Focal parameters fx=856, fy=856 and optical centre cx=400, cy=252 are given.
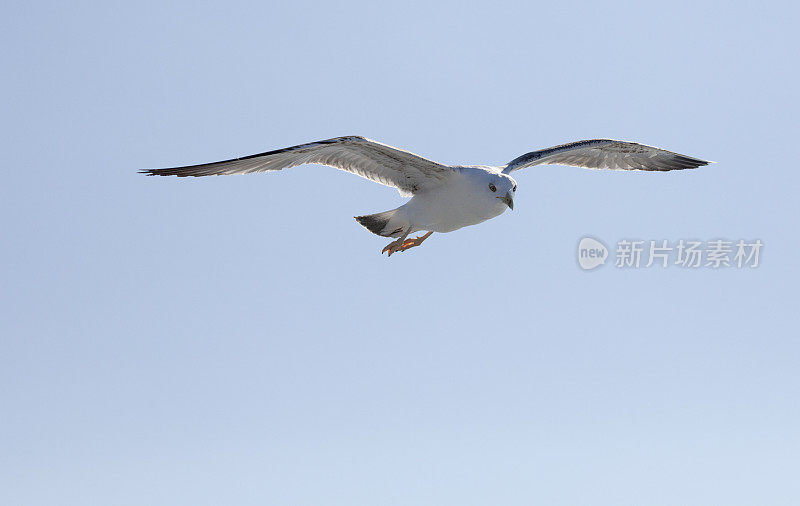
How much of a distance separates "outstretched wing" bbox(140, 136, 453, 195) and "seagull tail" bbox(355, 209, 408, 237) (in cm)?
64

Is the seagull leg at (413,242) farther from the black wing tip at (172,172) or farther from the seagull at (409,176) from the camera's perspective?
the black wing tip at (172,172)

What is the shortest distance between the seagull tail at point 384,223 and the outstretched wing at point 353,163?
0.64 meters

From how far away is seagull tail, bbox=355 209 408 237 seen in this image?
17375mm

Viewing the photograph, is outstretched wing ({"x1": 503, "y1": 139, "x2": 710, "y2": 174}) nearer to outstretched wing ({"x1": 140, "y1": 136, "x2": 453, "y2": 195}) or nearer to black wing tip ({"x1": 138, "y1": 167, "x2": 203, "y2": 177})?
outstretched wing ({"x1": 140, "y1": 136, "x2": 453, "y2": 195})

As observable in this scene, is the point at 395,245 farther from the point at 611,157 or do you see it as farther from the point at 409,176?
the point at 611,157

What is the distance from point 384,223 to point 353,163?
5.63ft

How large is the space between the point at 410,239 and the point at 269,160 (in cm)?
383

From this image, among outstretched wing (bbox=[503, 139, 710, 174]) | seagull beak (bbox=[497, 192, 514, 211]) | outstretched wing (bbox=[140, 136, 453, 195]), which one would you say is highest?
outstretched wing (bbox=[503, 139, 710, 174])

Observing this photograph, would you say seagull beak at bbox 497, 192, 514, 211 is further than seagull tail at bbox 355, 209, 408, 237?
No

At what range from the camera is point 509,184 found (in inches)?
618

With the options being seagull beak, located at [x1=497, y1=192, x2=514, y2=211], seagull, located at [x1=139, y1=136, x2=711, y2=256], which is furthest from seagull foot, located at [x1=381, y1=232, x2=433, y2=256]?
seagull beak, located at [x1=497, y1=192, x2=514, y2=211]

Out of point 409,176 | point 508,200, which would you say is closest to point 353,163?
point 409,176

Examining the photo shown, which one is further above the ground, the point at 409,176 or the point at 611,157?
the point at 611,157

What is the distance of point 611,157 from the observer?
68.9 feet
